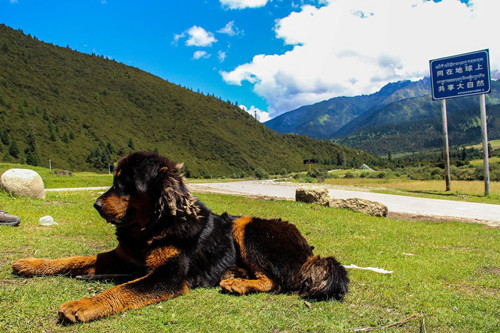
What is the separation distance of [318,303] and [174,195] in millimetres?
2067

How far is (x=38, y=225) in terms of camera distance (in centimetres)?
814

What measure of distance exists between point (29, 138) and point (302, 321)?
351ft

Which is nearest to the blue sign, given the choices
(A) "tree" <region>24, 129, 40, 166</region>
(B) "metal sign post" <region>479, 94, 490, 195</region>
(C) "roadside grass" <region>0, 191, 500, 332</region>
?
(B) "metal sign post" <region>479, 94, 490, 195</region>

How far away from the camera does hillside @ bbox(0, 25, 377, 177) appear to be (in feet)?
323

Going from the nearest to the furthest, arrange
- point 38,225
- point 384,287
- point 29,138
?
point 384,287 < point 38,225 < point 29,138

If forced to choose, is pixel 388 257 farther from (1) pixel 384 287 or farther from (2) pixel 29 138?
(2) pixel 29 138

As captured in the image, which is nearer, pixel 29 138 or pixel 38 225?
pixel 38 225

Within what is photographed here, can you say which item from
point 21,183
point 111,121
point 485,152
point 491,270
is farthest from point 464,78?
point 111,121

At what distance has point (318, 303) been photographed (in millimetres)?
3861

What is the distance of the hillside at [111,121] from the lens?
98500 mm

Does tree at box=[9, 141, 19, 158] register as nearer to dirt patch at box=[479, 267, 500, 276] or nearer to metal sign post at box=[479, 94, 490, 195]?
metal sign post at box=[479, 94, 490, 195]

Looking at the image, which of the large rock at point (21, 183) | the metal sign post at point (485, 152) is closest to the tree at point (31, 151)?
the large rock at point (21, 183)

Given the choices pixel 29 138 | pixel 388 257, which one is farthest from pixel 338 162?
pixel 388 257

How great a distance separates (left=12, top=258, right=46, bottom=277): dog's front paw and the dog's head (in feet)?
4.23
